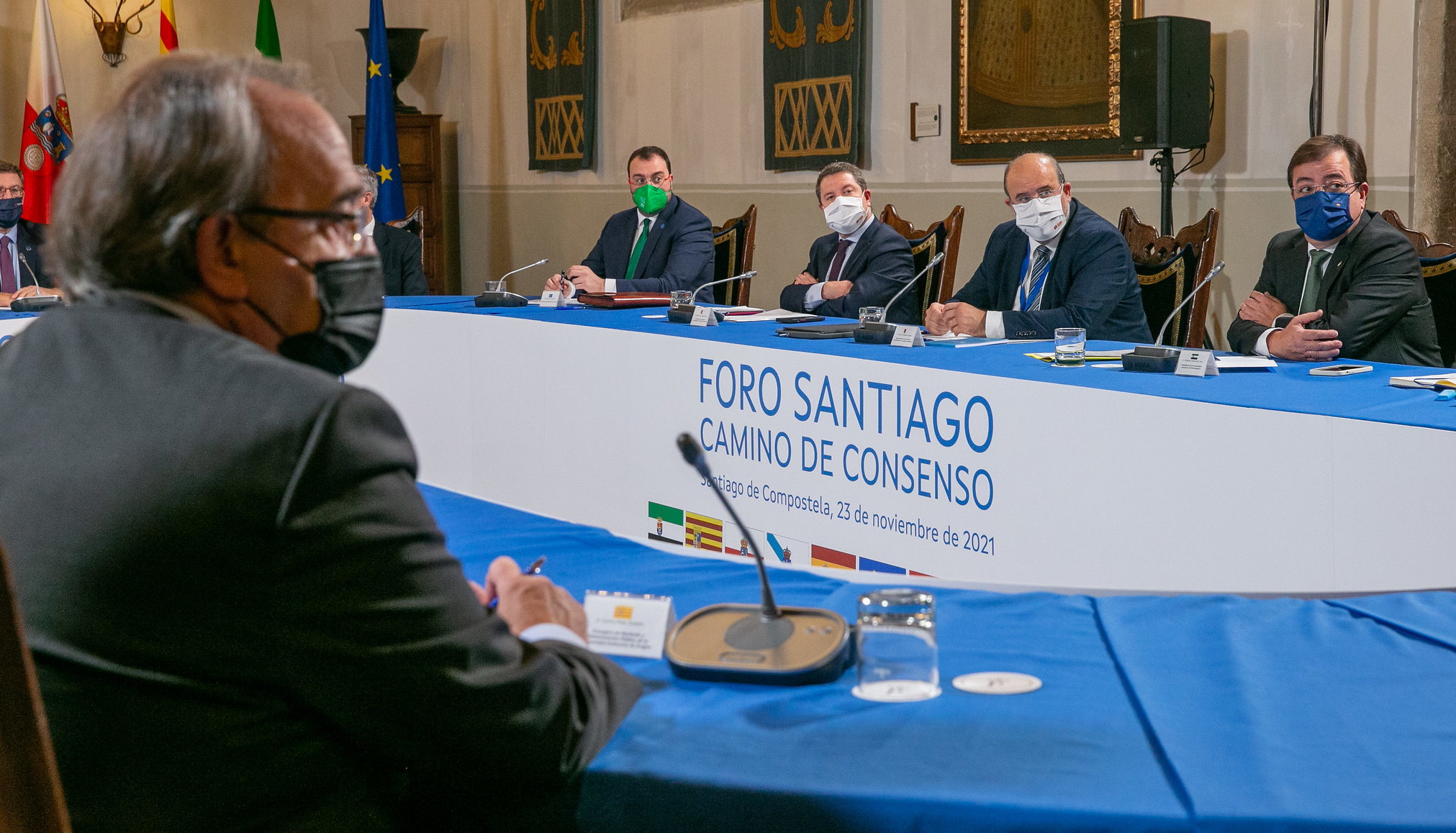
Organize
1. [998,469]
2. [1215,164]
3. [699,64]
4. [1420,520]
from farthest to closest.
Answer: [699,64]
[1215,164]
[998,469]
[1420,520]

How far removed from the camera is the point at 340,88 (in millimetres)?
9500

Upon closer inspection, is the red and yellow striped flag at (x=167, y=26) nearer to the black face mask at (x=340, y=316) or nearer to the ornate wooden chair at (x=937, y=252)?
the ornate wooden chair at (x=937, y=252)

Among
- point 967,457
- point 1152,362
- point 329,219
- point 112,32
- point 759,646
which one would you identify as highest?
point 112,32

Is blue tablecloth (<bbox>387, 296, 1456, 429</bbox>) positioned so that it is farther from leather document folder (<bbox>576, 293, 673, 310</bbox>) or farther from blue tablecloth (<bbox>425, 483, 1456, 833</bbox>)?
blue tablecloth (<bbox>425, 483, 1456, 833</bbox>)

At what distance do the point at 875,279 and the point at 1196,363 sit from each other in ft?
6.84

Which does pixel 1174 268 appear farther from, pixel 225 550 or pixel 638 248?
pixel 225 550

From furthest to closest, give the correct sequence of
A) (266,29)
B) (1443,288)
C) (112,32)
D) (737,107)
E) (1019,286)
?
(266,29)
(112,32)
(737,107)
(1019,286)
(1443,288)

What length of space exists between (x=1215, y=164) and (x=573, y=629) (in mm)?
4670

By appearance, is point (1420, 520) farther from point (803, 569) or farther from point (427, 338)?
point (427, 338)

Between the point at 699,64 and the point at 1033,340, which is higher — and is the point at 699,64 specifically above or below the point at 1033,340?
above

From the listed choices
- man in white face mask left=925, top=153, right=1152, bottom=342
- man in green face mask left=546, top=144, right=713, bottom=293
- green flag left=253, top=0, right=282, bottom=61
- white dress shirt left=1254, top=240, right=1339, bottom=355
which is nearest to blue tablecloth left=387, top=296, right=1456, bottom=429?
white dress shirt left=1254, top=240, right=1339, bottom=355

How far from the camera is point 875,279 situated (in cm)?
483

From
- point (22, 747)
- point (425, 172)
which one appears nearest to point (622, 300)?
point (22, 747)

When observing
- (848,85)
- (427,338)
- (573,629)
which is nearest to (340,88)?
(848,85)
